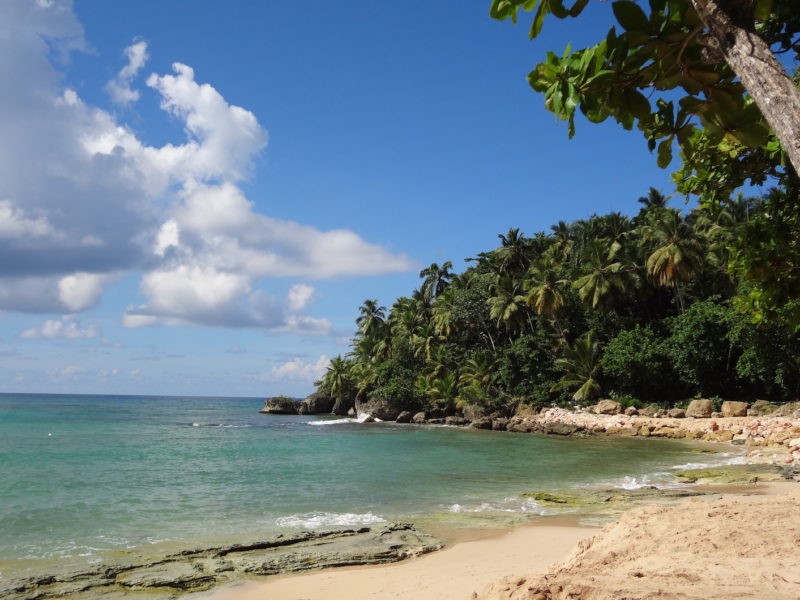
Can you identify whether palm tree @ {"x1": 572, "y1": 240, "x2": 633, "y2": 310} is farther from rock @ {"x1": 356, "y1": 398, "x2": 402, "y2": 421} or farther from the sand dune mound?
the sand dune mound

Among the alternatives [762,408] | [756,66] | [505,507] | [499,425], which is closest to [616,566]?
Result: [756,66]

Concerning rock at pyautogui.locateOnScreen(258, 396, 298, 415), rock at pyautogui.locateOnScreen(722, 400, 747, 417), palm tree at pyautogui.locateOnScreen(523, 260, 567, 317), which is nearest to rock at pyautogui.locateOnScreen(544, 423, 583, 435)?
rock at pyautogui.locateOnScreen(722, 400, 747, 417)

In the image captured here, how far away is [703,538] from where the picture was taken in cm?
575

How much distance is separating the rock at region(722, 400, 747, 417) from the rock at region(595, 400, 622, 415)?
20.6 feet

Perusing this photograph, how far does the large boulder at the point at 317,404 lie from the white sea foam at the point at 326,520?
5318 centimetres

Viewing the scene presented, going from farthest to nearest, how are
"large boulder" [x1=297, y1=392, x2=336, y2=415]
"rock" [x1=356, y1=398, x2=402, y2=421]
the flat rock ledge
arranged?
"large boulder" [x1=297, y1=392, x2=336, y2=415]
"rock" [x1=356, y1=398, x2=402, y2=421]
the flat rock ledge

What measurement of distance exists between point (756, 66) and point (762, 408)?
1285 inches

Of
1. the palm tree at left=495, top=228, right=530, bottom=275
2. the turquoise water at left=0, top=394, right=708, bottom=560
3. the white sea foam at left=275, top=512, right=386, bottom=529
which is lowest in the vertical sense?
the turquoise water at left=0, top=394, right=708, bottom=560

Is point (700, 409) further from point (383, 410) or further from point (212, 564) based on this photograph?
point (212, 564)

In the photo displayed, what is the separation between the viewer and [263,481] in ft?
58.0

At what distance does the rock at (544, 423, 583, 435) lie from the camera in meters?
32.9

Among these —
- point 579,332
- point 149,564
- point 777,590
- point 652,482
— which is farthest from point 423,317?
point 777,590

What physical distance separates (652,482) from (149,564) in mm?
12896

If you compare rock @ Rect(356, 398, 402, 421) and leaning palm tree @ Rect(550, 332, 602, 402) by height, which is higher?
leaning palm tree @ Rect(550, 332, 602, 402)
